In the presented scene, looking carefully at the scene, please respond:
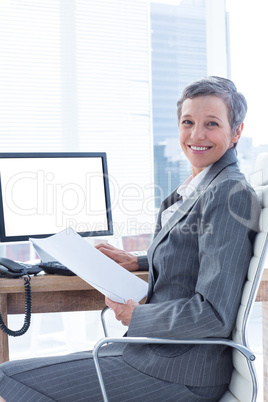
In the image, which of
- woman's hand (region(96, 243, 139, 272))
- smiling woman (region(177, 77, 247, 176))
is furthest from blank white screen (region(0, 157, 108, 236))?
smiling woman (region(177, 77, 247, 176))

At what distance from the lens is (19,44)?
3135 mm

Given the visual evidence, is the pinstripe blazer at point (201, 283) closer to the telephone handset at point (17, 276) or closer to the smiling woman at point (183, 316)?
the smiling woman at point (183, 316)

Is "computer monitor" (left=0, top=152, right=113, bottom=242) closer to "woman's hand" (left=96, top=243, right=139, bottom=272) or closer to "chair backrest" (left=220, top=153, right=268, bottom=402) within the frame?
"woman's hand" (left=96, top=243, right=139, bottom=272)

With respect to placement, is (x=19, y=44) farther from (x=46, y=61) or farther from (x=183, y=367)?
(x=183, y=367)

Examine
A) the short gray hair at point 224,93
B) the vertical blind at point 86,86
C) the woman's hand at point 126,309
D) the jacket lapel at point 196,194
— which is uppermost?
the vertical blind at point 86,86

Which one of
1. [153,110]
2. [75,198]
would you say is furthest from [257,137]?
[75,198]

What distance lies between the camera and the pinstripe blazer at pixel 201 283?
3.64 ft

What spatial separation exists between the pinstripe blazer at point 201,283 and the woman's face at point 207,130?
158 millimetres

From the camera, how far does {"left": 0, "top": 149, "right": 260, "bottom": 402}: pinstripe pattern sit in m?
1.11

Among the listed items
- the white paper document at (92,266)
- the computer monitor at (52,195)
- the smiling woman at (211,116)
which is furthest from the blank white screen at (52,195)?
the smiling woman at (211,116)

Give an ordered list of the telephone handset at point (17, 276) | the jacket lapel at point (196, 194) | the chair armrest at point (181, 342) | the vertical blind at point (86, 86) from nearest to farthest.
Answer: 1. the chair armrest at point (181, 342)
2. the jacket lapel at point (196, 194)
3. the telephone handset at point (17, 276)
4. the vertical blind at point (86, 86)

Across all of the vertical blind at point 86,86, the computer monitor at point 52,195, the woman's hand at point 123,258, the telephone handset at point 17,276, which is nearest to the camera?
the telephone handset at point 17,276

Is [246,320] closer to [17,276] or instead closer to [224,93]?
[224,93]

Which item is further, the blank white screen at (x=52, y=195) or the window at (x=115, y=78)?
the window at (x=115, y=78)
